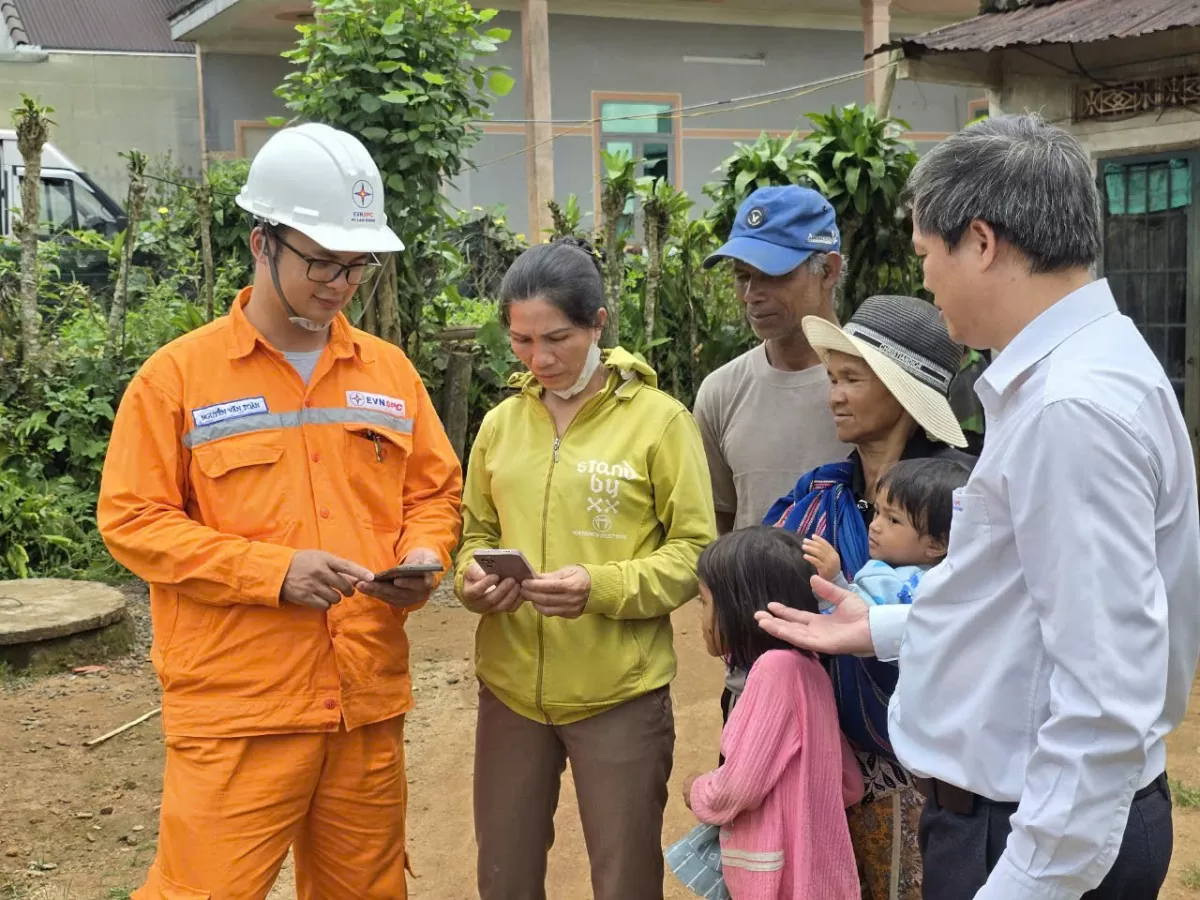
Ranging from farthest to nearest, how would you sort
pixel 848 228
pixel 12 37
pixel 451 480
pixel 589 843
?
pixel 12 37 < pixel 848 228 < pixel 451 480 < pixel 589 843

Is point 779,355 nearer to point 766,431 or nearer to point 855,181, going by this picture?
point 766,431

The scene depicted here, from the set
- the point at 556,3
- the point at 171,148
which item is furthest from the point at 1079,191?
the point at 171,148

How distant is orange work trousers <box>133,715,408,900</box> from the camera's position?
260cm

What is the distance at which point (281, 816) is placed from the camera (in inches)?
105

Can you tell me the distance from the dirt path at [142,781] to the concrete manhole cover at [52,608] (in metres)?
0.22

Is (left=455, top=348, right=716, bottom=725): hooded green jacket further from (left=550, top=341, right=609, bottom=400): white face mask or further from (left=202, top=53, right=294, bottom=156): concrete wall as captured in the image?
(left=202, top=53, right=294, bottom=156): concrete wall

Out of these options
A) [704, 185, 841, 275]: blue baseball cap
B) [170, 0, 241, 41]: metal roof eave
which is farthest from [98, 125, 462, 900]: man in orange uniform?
[170, 0, 241, 41]: metal roof eave

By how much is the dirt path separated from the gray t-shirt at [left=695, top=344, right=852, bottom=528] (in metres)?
1.51

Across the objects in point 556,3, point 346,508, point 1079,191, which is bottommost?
point 346,508

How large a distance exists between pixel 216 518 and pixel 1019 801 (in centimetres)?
173

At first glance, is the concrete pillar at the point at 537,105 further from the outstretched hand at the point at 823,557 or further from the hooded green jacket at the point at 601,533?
the outstretched hand at the point at 823,557

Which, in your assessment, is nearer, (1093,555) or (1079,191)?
(1093,555)

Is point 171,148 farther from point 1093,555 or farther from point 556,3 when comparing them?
point 1093,555

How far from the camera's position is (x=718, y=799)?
8.20ft
